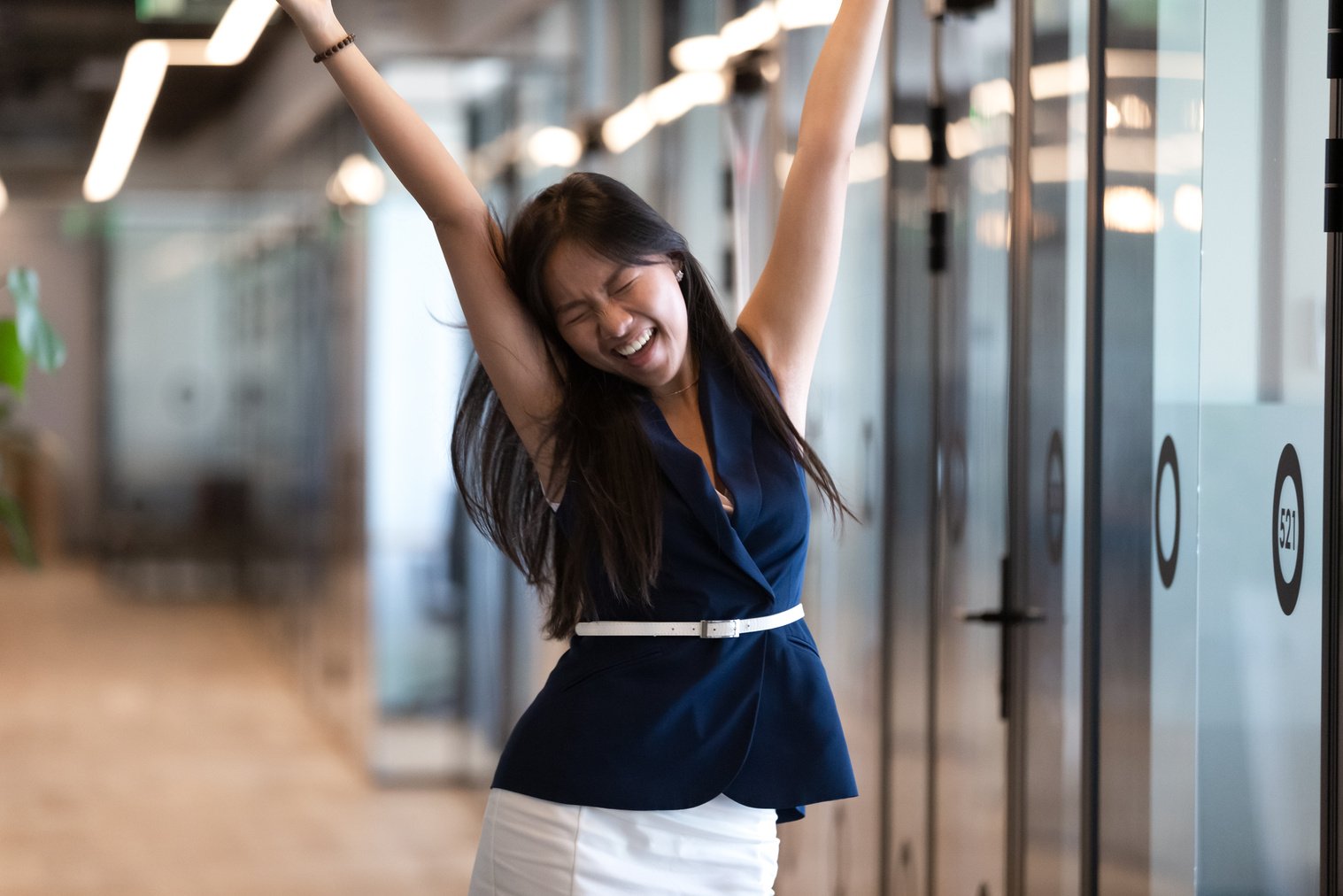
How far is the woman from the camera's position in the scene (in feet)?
4.39

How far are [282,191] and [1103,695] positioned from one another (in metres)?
3.83

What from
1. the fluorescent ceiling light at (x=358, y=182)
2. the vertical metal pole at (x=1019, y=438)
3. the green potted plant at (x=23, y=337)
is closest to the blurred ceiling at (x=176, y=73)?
the fluorescent ceiling light at (x=358, y=182)

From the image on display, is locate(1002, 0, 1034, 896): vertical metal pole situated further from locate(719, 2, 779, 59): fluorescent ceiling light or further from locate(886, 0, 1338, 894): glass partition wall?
locate(719, 2, 779, 59): fluorescent ceiling light

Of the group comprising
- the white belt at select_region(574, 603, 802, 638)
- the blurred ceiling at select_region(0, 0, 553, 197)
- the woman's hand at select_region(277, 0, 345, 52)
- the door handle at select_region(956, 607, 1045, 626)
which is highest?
the blurred ceiling at select_region(0, 0, 553, 197)

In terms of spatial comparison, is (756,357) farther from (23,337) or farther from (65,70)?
(65,70)

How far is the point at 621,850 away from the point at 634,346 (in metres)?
0.44

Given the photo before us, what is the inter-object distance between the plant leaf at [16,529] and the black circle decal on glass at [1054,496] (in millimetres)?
2771

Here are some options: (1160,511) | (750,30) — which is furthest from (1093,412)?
(750,30)

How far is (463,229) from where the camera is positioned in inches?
54.1

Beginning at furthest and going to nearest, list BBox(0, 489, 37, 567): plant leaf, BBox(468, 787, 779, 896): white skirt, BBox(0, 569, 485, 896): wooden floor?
1. BBox(0, 569, 485, 896): wooden floor
2. BBox(0, 489, 37, 567): plant leaf
3. BBox(468, 787, 779, 896): white skirt

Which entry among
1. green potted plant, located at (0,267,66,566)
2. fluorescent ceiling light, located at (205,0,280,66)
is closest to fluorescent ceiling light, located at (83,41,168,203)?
fluorescent ceiling light, located at (205,0,280,66)

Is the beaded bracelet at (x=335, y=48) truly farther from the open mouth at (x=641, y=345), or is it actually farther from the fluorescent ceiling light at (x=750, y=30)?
the fluorescent ceiling light at (x=750, y=30)

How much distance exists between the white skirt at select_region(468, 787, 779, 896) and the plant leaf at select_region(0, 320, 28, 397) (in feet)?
8.79

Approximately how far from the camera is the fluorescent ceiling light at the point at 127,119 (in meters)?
4.91
